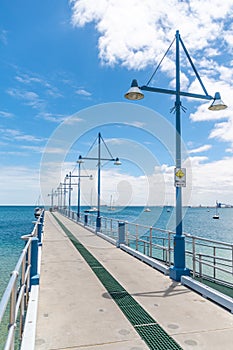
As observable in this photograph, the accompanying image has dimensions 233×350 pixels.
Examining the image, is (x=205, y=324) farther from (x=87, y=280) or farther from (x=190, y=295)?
(x=87, y=280)

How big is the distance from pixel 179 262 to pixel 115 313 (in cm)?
267

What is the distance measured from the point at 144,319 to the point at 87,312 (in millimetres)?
965

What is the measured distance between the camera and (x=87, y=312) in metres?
4.93

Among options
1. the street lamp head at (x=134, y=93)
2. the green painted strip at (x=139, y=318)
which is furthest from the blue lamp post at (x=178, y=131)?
the green painted strip at (x=139, y=318)

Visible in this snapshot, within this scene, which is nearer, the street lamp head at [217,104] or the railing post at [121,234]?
the street lamp head at [217,104]

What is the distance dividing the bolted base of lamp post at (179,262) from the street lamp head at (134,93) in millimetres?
3506

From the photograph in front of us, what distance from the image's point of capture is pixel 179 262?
708 centimetres

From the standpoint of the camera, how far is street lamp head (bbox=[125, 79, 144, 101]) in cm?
696

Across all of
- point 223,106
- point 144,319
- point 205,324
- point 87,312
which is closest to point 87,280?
point 87,312

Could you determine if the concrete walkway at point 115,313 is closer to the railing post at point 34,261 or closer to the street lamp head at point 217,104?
the railing post at point 34,261

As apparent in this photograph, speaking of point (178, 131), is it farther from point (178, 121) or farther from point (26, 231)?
point (26, 231)

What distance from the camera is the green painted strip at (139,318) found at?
3.86m

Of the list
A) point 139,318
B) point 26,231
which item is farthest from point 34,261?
point 26,231

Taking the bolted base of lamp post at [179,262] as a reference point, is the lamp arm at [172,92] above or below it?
above
